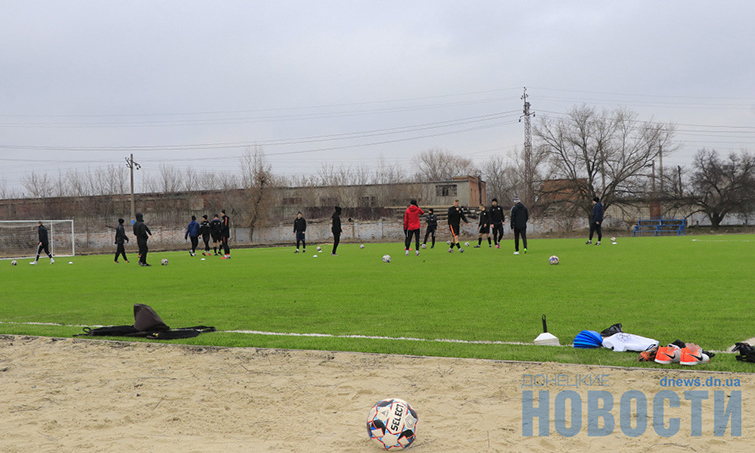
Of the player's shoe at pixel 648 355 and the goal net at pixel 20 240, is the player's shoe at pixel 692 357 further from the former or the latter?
the goal net at pixel 20 240

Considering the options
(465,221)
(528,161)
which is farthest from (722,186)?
(465,221)

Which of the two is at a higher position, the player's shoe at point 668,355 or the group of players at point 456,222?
the group of players at point 456,222

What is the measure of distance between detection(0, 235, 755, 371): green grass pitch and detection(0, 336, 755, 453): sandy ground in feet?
1.73

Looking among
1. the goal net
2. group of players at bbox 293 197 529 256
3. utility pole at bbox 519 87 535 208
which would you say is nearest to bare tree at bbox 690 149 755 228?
utility pole at bbox 519 87 535 208

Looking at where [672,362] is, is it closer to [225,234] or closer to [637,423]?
[637,423]

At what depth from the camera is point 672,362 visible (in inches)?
208

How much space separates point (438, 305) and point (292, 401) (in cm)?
504

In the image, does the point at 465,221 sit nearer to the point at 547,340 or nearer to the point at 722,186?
the point at 547,340

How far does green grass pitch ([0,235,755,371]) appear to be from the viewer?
6.59 m

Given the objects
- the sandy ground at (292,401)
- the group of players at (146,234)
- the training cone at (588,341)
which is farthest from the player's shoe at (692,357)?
the group of players at (146,234)

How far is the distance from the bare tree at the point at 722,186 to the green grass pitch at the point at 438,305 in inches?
1608

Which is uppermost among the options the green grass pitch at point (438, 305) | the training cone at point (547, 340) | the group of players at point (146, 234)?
the group of players at point (146, 234)

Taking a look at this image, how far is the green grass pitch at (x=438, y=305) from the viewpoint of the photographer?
6.59 metres

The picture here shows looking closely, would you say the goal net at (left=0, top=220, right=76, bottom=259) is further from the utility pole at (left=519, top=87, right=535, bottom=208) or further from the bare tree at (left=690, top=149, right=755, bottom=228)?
the bare tree at (left=690, top=149, right=755, bottom=228)
